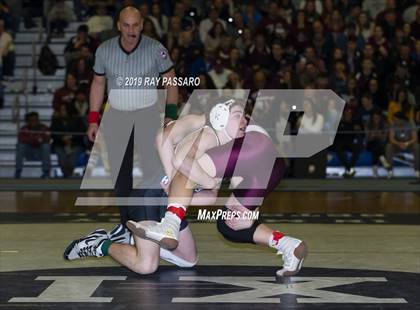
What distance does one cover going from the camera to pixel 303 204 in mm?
11727

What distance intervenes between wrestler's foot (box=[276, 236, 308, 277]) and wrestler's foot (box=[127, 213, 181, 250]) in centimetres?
66

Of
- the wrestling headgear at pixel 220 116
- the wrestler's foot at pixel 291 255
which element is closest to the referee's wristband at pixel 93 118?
the wrestling headgear at pixel 220 116

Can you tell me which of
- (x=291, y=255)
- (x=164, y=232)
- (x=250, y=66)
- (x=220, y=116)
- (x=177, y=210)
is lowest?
(x=250, y=66)

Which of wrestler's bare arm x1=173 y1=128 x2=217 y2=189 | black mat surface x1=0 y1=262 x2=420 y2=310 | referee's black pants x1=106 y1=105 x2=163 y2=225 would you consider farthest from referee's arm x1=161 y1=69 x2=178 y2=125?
black mat surface x1=0 y1=262 x2=420 y2=310

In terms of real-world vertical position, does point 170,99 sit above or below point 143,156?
above

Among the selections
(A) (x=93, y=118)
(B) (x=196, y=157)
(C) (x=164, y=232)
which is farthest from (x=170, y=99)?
→ (C) (x=164, y=232)

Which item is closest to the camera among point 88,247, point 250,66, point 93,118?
point 88,247

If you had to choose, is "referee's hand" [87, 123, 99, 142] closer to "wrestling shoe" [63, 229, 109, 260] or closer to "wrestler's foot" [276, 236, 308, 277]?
"wrestling shoe" [63, 229, 109, 260]

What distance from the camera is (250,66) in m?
15.7

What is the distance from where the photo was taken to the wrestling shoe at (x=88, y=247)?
6.95 m

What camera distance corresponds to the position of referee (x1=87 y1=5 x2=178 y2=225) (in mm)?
7230

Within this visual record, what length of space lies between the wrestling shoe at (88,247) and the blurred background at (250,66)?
6986 mm

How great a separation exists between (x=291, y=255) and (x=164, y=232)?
31.3 inches

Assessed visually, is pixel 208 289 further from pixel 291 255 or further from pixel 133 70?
pixel 133 70
